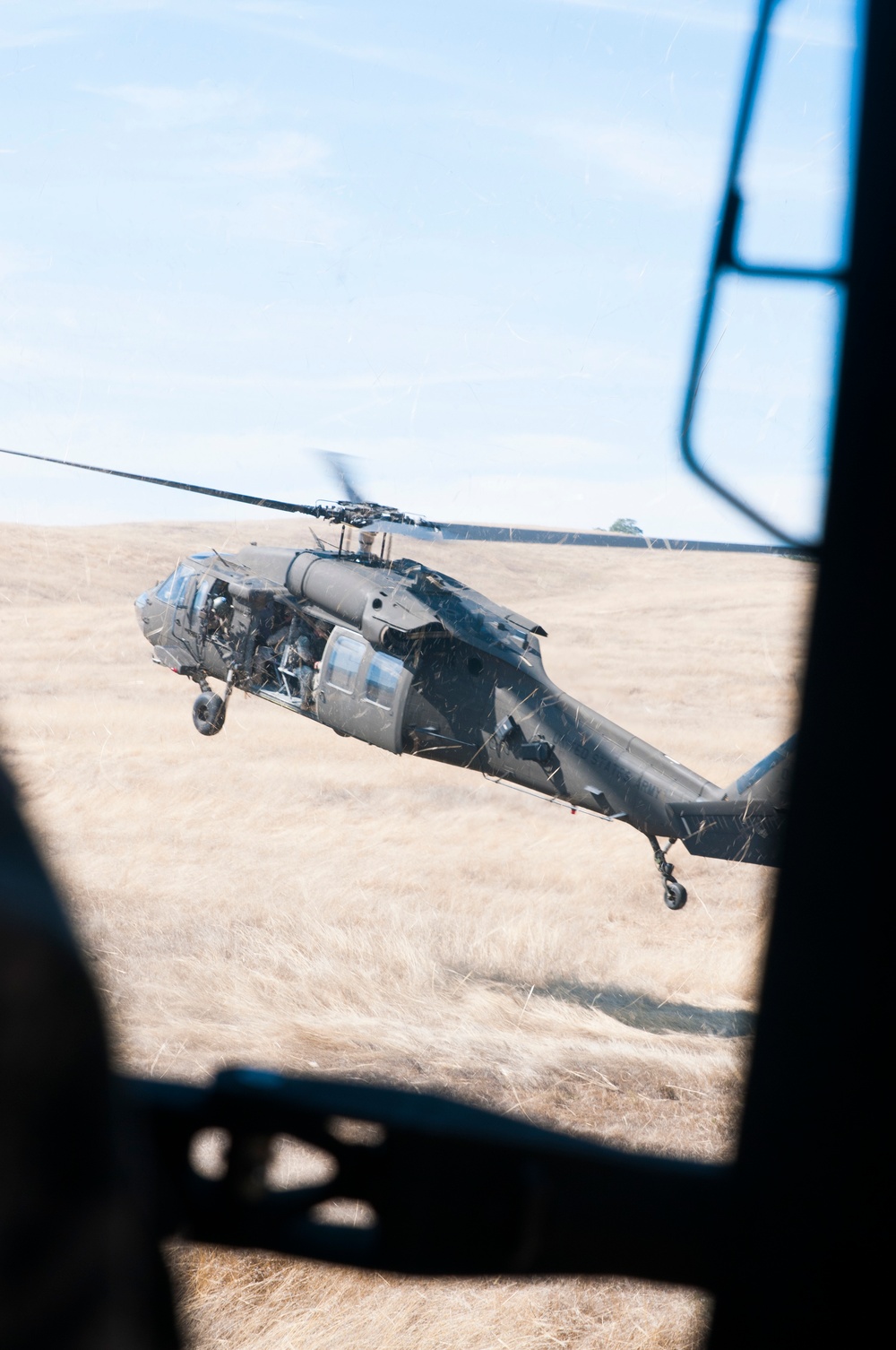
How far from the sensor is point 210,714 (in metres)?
11.2

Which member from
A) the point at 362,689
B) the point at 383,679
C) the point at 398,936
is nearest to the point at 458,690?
the point at 383,679

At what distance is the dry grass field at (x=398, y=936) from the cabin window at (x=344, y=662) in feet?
7.16

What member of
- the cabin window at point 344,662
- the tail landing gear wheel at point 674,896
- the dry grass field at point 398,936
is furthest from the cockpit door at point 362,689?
the tail landing gear wheel at point 674,896

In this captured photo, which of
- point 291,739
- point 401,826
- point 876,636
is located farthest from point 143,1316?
point 291,739

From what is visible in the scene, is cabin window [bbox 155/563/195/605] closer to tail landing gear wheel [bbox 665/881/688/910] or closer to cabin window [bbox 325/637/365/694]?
cabin window [bbox 325/637/365/694]

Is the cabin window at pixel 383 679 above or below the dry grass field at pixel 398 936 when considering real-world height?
above

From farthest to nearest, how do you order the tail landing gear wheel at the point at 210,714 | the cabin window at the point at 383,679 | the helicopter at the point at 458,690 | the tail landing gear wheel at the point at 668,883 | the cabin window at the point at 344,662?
1. the tail landing gear wheel at the point at 210,714
2. the cabin window at the point at 344,662
3. the cabin window at the point at 383,679
4. the tail landing gear wheel at the point at 668,883
5. the helicopter at the point at 458,690

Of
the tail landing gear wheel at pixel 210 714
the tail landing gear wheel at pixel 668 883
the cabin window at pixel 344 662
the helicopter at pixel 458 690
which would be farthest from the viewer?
the tail landing gear wheel at pixel 210 714

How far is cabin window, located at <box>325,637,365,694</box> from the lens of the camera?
9320 millimetres

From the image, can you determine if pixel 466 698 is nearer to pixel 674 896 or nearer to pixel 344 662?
pixel 344 662

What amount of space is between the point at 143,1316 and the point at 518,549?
1675 inches

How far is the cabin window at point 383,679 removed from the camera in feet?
29.6

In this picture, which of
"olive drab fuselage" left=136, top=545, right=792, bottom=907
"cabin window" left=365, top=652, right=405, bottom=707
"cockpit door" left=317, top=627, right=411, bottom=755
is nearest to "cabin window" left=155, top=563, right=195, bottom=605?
"olive drab fuselage" left=136, top=545, right=792, bottom=907

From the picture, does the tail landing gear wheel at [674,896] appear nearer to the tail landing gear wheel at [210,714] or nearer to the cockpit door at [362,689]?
the cockpit door at [362,689]
